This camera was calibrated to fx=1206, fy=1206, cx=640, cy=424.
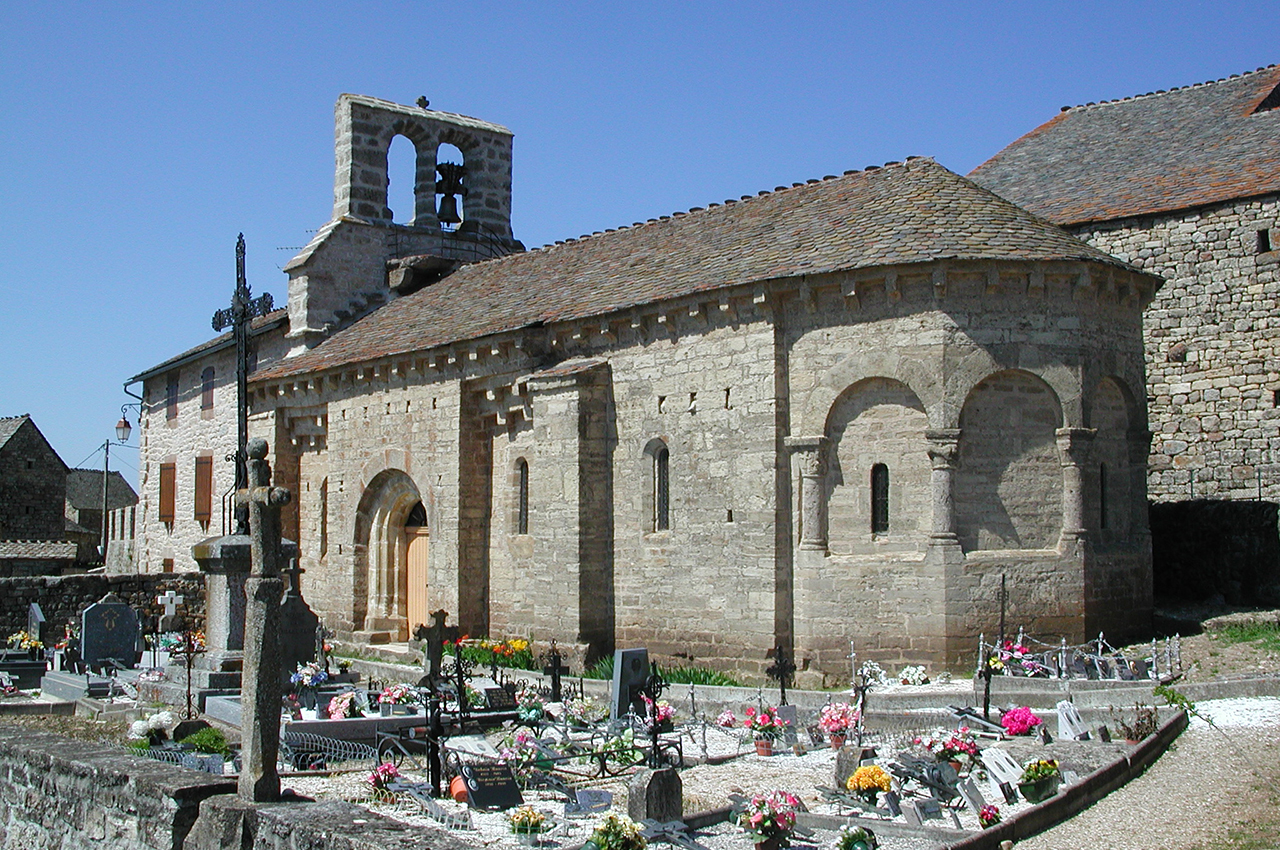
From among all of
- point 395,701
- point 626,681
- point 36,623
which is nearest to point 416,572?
point 36,623

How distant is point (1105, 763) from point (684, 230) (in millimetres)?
12106

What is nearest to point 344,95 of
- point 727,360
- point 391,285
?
point 391,285

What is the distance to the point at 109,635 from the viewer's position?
1772 centimetres

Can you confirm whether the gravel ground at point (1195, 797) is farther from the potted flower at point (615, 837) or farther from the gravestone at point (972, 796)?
the potted flower at point (615, 837)

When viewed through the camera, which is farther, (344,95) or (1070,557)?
(344,95)

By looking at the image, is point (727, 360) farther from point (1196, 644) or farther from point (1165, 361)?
point (1165, 361)

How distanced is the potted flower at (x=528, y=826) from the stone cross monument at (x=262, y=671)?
2.31 m

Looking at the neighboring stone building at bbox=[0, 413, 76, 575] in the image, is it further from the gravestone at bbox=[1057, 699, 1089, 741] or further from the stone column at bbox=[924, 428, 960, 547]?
the gravestone at bbox=[1057, 699, 1089, 741]

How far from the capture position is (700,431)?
16562 mm

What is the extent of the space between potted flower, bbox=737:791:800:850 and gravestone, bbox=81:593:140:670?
12.4 metres

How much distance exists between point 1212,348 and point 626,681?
12173 millimetres

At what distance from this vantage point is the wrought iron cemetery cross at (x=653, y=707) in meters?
10.5

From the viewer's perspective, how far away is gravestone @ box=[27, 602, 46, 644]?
63.3 ft

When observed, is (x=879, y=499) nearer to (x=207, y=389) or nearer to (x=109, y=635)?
(x=109, y=635)
